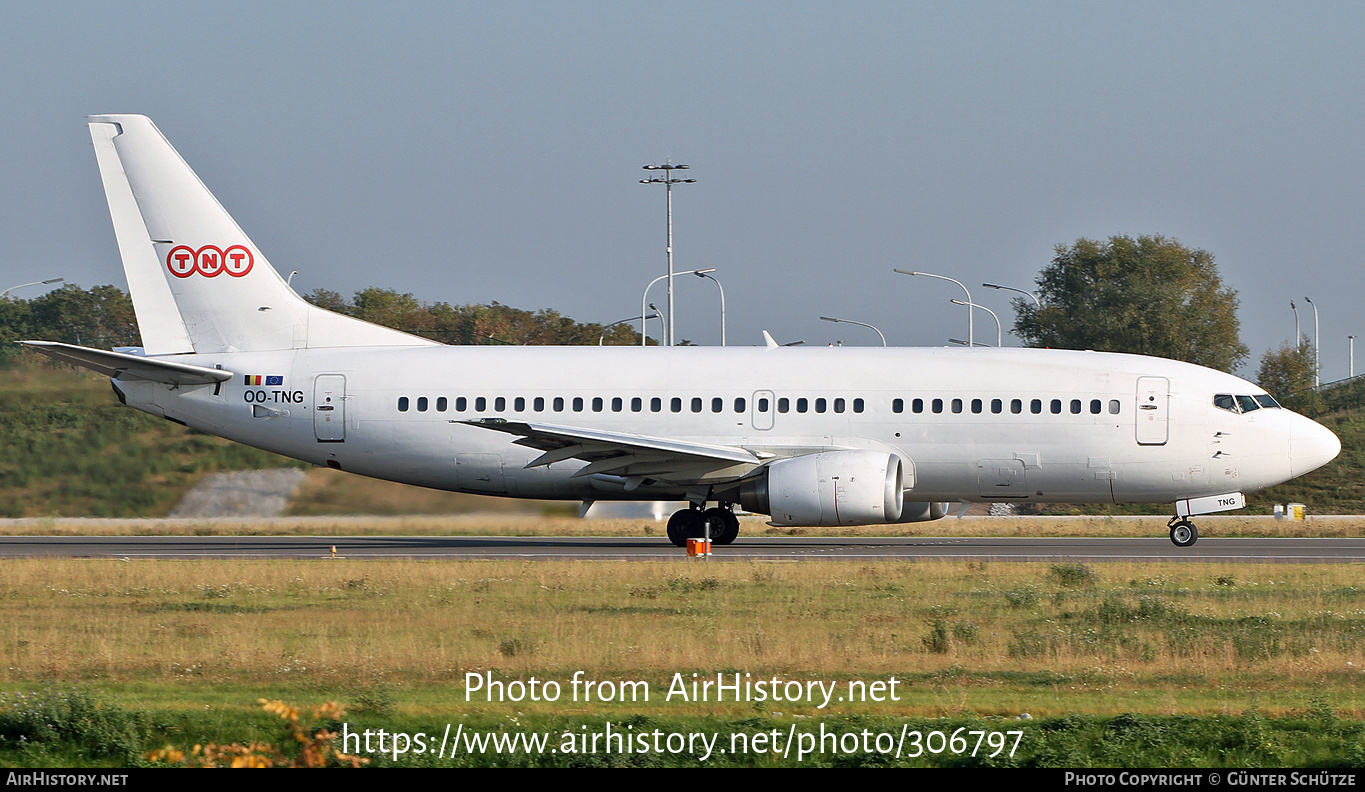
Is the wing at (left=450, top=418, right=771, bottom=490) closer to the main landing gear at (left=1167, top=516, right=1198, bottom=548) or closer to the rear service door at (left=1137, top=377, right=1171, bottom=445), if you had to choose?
the rear service door at (left=1137, top=377, right=1171, bottom=445)

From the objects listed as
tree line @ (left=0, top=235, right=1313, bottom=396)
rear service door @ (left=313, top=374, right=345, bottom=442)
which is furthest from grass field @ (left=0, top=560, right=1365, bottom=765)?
tree line @ (left=0, top=235, right=1313, bottom=396)

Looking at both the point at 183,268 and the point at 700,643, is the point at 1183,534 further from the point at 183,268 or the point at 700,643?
Answer: the point at 183,268

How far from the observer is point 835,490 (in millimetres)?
28047

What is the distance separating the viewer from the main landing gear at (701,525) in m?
30.2

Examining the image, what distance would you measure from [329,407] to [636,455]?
6.85m

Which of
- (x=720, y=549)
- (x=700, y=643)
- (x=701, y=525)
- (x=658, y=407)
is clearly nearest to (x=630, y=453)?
(x=658, y=407)

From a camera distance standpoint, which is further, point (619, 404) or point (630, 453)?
point (619, 404)

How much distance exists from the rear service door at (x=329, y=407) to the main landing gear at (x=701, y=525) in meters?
7.35

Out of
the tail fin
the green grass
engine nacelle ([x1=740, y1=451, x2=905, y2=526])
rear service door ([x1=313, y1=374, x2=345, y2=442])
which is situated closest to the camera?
engine nacelle ([x1=740, y1=451, x2=905, y2=526])

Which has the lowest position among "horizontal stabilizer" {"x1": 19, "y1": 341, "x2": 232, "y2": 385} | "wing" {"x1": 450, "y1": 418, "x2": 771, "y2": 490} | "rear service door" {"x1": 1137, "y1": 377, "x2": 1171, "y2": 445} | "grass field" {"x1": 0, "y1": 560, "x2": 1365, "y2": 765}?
"grass field" {"x1": 0, "y1": 560, "x2": 1365, "y2": 765}

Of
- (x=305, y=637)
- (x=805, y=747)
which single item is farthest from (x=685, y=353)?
(x=805, y=747)

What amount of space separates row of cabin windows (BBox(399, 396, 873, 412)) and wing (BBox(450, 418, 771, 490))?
0.66 meters

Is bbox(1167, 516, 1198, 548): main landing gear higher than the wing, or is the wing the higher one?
the wing

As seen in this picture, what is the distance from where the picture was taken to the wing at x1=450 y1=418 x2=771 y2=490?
28.4 metres
